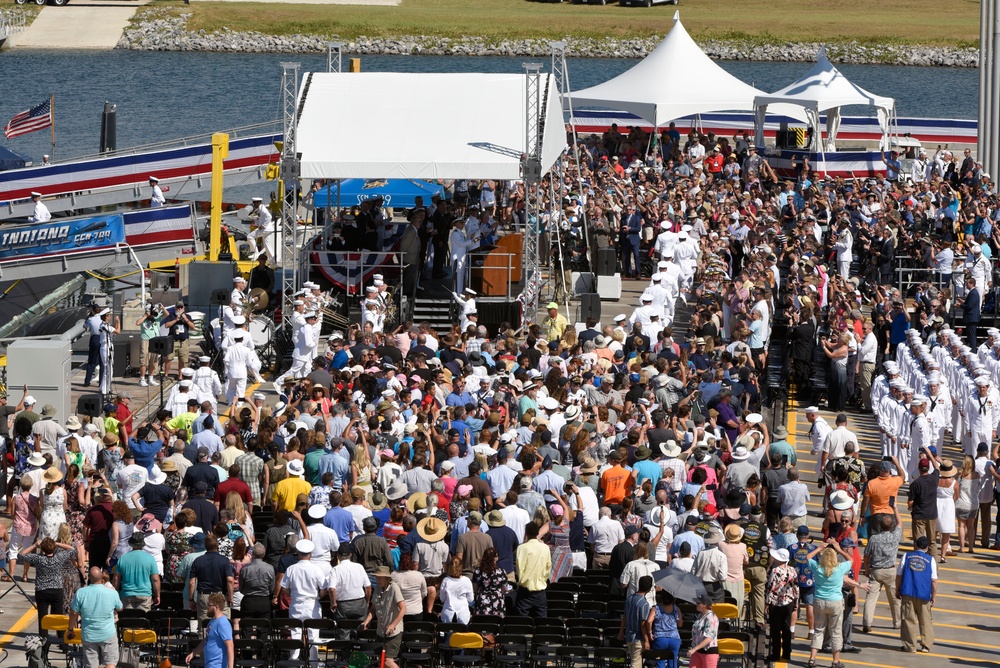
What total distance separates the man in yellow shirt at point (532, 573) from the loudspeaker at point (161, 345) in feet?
33.2

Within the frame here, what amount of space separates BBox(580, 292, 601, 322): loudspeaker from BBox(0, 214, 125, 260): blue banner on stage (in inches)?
393

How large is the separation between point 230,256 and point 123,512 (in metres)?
16.6

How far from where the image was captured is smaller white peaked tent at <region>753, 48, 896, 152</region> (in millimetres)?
39094

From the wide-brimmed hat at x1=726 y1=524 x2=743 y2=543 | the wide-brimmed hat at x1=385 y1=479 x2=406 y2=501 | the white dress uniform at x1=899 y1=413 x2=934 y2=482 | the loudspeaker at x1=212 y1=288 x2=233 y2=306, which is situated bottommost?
the wide-brimmed hat at x1=726 y1=524 x2=743 y2=543

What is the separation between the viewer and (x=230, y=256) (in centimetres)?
3250

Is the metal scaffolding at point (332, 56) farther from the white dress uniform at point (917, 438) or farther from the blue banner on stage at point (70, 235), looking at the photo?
the white dress uniform at point (917, 438)

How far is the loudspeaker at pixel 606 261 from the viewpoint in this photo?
29.2 metres

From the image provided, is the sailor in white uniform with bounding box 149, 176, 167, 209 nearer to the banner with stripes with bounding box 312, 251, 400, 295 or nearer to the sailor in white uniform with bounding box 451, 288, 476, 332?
the banner with stripes with bounding box 312, 251, 400, 295

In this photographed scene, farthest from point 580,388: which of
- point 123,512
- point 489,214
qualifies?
point 489,214

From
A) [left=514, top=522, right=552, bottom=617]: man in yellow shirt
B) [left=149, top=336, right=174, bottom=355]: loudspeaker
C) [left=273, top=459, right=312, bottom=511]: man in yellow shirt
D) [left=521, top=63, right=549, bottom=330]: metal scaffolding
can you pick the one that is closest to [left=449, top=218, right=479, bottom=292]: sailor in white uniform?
[left=521, top=63, right=549, bottom=330]: metal scaffolding

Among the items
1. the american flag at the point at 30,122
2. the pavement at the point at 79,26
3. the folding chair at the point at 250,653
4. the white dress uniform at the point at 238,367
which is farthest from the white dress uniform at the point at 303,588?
the pavement at the point at 79,26

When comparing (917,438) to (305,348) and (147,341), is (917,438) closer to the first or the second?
(305,348)

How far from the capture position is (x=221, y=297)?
27734 millimetres

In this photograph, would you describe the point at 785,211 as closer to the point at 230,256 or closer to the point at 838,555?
the point at 230,256
